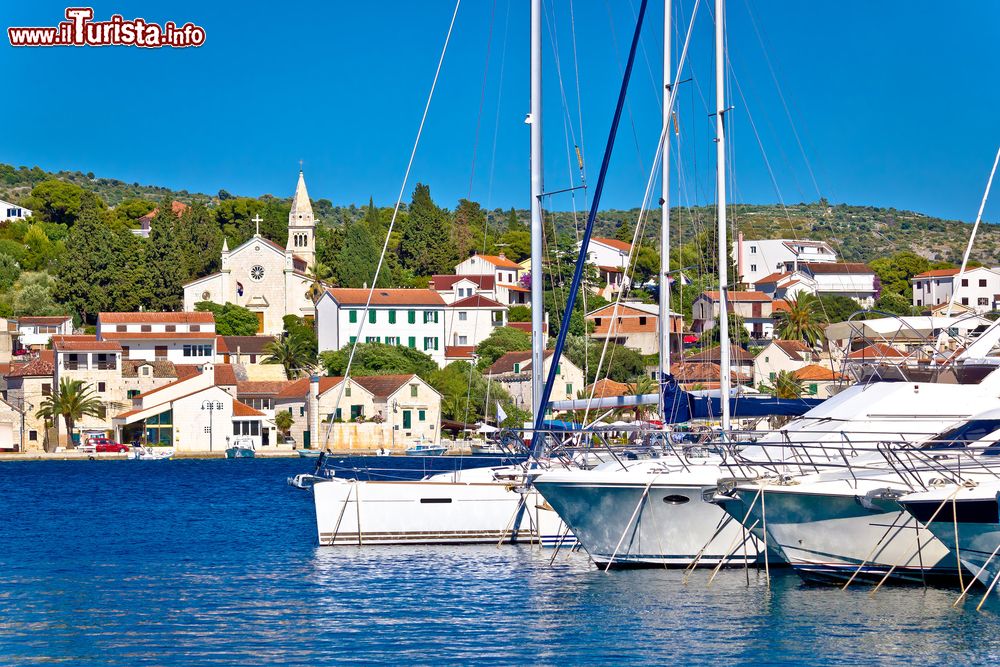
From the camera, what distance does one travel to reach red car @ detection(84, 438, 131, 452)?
276ft

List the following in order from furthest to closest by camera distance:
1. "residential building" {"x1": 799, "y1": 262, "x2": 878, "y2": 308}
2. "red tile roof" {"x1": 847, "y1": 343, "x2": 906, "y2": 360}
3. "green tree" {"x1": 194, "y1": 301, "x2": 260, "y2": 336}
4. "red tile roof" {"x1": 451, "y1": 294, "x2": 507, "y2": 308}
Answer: "residential building" {"x1": 799, "y1": 262, "x2": 878, "y2": 308} → "green tree" {"x1": 194, "y1": 301, "x2": 260, "y2": 336} → "red tile roof" {"x1": 451, "y1": 294, "x2": 507, "y2": 308} → "red tile roof" {"x1": 847, "y1": 343, "x2": 906, "y2": 360}

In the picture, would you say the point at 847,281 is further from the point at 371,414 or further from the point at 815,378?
the point at 371,414

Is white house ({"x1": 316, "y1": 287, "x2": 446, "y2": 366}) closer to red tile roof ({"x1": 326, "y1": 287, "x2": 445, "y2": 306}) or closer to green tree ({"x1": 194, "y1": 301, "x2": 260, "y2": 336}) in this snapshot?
red tile roof ({"x1": 326, "y1": 287, "x2": 445, "y2": 306})

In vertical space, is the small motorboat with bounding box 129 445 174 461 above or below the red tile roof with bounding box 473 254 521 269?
below

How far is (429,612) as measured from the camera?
80.8ft

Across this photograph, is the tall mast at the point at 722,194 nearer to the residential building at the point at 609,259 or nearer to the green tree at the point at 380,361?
the green tree at the point at 380,361

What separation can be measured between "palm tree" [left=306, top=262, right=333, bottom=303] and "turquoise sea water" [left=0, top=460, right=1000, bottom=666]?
250 feet

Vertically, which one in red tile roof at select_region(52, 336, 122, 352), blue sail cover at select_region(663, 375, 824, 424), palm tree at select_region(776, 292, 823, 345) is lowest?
blue sail cover at select_region(663, 375, 824, 424)

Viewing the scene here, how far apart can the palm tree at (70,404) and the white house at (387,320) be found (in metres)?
18.7

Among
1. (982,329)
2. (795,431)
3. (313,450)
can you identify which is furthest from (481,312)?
(795,431)

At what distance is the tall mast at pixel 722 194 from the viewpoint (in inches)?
1224

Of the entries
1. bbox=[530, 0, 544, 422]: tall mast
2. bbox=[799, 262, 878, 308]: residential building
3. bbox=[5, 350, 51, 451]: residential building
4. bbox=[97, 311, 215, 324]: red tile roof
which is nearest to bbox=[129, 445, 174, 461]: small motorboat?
bbox=[5, 350, 51, 451]: residential building

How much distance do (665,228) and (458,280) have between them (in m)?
80.3

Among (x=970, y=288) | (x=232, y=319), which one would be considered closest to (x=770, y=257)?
(x=970, y=288)
